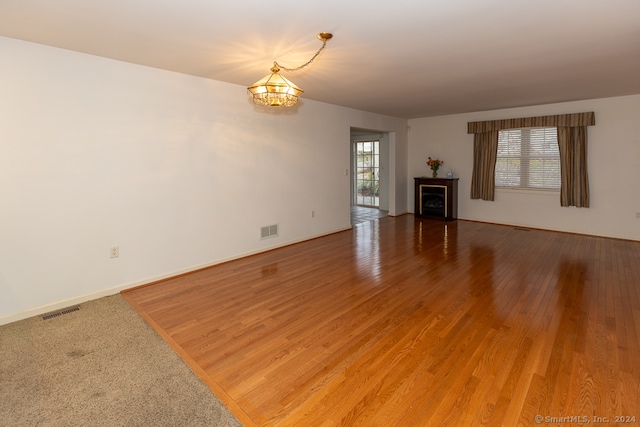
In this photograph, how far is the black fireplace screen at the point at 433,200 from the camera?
24.0 feet

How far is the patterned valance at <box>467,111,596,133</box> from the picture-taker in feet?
18.5

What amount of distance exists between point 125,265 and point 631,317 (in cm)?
485

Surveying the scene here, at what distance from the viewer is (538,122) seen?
6102mm

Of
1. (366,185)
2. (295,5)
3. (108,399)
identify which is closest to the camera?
(108,399)

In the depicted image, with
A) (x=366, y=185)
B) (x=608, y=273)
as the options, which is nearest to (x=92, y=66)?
(x=608, y=273)

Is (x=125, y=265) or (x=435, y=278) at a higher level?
(x=125, y=265)

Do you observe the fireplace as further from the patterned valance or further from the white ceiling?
the white ceiling

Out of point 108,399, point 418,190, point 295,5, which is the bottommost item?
point 108,399

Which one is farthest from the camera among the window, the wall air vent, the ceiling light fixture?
the window

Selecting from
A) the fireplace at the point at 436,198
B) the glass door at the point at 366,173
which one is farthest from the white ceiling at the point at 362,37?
the glass door at the point at 366,173

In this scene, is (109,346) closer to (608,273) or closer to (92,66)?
(92,66)

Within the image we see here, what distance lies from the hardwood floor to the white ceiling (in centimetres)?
237

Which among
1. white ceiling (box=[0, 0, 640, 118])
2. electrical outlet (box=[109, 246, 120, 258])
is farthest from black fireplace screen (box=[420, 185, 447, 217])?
electrical outlet (box=[109, 246, 120, 258])

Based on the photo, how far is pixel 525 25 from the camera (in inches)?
99.7
